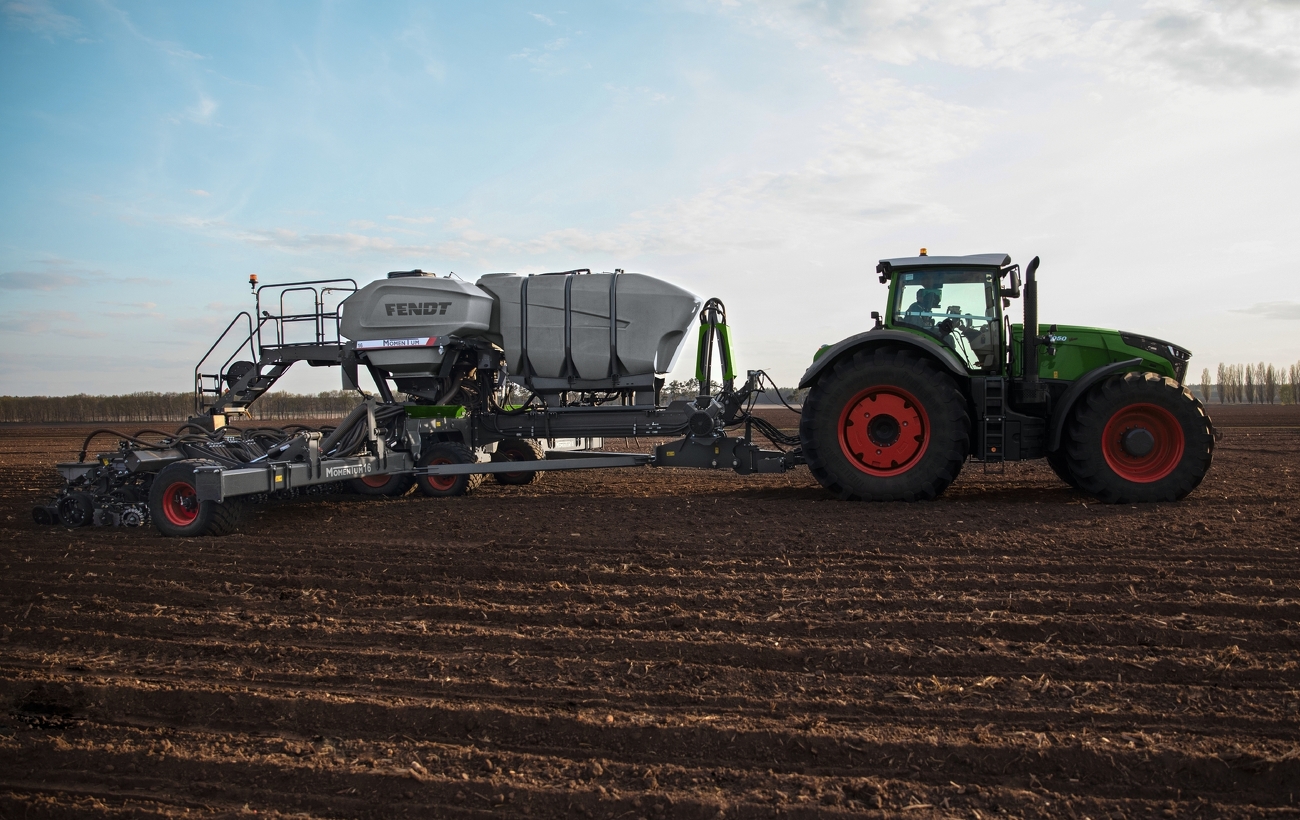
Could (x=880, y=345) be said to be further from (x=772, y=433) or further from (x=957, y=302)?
(x=772, y=433)

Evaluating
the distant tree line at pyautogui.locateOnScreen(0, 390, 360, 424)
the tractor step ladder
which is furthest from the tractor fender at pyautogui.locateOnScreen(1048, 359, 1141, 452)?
the distant tree line at pyautogui.locateOnScreen(0, 390, 360, 424)

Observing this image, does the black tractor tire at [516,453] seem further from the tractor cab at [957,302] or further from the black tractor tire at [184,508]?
the tractor cab at [957,302]

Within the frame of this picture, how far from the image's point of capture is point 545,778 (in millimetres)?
2787

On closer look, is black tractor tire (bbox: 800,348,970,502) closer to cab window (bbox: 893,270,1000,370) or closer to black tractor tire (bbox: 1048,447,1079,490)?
cab window (bbox: 893,270,1000,370)

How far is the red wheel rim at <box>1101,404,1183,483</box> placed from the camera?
7.78 m

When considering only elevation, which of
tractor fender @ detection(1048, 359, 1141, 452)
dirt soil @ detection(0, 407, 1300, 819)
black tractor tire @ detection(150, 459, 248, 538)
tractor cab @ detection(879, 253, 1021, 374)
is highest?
tractor cab @ detection(879, 253, 1021, 374)

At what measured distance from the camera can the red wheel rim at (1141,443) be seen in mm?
7781

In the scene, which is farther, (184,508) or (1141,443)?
(1141,443)

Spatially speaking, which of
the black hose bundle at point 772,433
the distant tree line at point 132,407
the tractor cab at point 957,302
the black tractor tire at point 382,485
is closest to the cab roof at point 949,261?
the tractor cab at point 957,302

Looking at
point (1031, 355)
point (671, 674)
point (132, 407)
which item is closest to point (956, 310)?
point (1031, 355)

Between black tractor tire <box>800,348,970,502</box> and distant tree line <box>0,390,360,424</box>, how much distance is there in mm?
53616

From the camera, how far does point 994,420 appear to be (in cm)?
800

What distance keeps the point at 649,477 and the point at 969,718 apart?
9322 mm

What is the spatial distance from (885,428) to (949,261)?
1.85 meters
